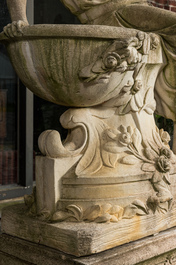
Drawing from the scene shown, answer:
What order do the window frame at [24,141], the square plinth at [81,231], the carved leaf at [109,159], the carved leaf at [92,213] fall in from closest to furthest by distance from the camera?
the square plinth at [81,231]
the carved leaf at [92,213]
the carved leaf at [109,159]
the window frame at [24,141]

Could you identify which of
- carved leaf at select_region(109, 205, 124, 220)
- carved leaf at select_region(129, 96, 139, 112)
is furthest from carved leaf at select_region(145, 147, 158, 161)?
carved leaf at select_region(109, 205, 124, 220)

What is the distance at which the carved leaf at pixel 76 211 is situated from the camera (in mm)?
2078

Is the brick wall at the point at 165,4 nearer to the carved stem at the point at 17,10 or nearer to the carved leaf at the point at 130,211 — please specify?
the carved stem at the point at 17,10

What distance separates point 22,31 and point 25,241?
100cm

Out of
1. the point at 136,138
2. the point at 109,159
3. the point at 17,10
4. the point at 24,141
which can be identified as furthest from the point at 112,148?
the point at 24,141

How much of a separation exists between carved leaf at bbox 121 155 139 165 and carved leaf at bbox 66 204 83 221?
32cm

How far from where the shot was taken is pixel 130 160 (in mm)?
2215

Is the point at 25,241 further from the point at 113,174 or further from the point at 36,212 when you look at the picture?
the point at 113,174

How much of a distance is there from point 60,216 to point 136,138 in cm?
55

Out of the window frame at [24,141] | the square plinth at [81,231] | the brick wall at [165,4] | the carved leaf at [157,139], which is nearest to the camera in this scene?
the square plinth at [81,231]

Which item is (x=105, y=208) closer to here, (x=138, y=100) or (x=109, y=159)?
(x=109, y=159)

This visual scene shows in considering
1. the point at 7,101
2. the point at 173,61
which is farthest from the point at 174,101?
the point at 7,101

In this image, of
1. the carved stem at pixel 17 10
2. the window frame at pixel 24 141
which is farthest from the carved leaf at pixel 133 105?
the window frame at pixel 24 141

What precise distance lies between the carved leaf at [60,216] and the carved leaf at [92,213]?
0.27ft
